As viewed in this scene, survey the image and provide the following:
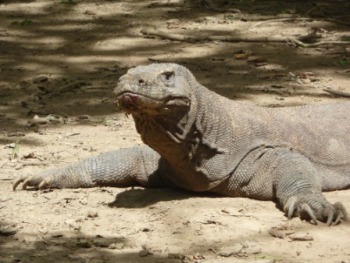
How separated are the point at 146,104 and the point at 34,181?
43.7 inches

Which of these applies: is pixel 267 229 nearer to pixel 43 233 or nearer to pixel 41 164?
pixel 43 233

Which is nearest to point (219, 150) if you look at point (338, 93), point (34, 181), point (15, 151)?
point (34, 181)

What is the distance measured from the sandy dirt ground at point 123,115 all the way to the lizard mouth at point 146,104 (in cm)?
56

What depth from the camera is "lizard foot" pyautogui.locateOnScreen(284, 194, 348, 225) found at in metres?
4.76

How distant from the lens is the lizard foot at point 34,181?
18.1 feet

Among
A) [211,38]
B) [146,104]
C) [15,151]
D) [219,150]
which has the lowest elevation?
[15,151]

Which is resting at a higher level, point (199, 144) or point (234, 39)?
point (199, 144)

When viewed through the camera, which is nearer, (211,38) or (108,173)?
(108,173)

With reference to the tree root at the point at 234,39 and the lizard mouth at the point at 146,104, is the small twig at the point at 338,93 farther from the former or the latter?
the lizard mouth at the point at 146,104

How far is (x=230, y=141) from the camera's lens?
5277 mm

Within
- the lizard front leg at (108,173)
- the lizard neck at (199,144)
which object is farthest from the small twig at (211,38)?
the lizard neck at (199,144)

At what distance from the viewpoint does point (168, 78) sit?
194 inches

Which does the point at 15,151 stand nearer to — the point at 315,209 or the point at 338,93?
the point at 315,209

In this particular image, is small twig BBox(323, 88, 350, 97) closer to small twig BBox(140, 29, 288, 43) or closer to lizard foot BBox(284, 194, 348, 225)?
small twig BBox(140, 29, 288, 43)
